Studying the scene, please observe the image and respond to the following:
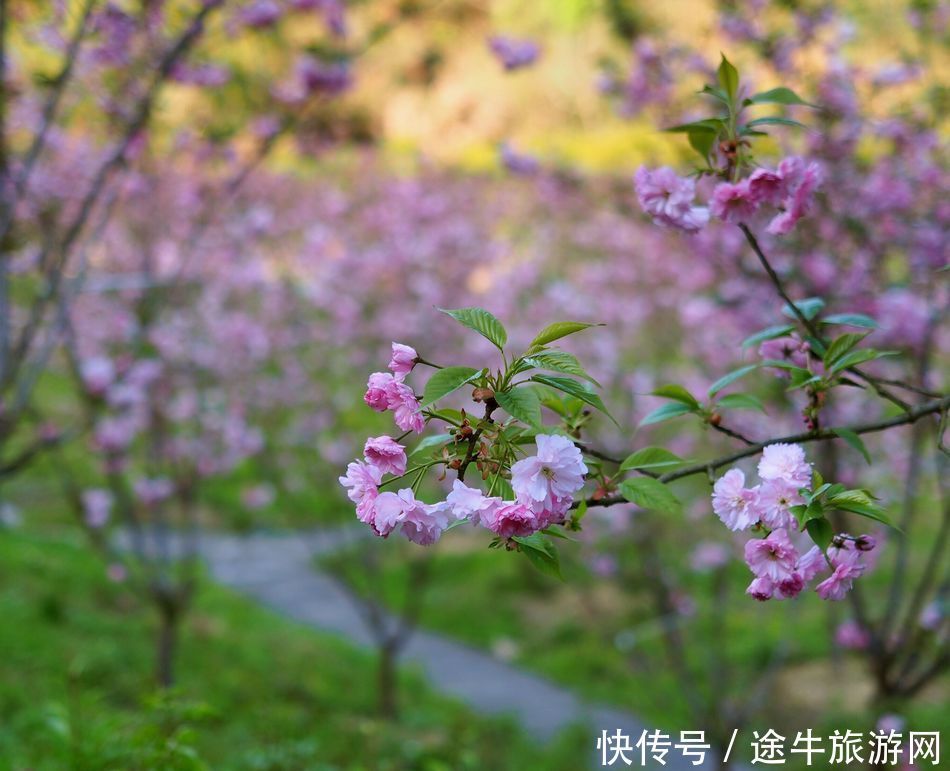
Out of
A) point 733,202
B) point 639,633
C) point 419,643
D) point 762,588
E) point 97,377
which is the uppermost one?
point 97,377

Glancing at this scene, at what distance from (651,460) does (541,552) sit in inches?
8.6

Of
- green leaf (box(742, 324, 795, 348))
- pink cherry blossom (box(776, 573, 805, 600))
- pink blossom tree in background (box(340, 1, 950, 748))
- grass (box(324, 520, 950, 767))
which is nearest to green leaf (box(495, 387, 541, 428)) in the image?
pink blossom tree in background (box(340, 1, 950, 748))

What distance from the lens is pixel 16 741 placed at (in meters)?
3.23

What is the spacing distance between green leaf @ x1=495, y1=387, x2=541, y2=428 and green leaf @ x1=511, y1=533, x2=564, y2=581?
0.14 meters

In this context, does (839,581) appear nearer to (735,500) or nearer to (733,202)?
(735,500)

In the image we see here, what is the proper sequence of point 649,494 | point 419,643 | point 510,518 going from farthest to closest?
point 419,643 → point 649,494 → point 510,518

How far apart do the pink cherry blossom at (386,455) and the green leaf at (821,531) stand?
1.53 feet

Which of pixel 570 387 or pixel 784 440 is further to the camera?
pixel 784 440

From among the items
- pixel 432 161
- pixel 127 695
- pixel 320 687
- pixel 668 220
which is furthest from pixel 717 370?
pixel 432 161

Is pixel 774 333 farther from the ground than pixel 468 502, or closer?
farther from the ground

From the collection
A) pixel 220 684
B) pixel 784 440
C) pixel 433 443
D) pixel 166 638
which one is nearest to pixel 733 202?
pixel 784 440

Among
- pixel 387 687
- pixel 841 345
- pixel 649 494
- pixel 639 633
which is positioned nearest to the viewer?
pixel 649 494

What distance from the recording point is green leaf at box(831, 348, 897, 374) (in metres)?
1.12

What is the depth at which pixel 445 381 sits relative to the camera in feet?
3.18
